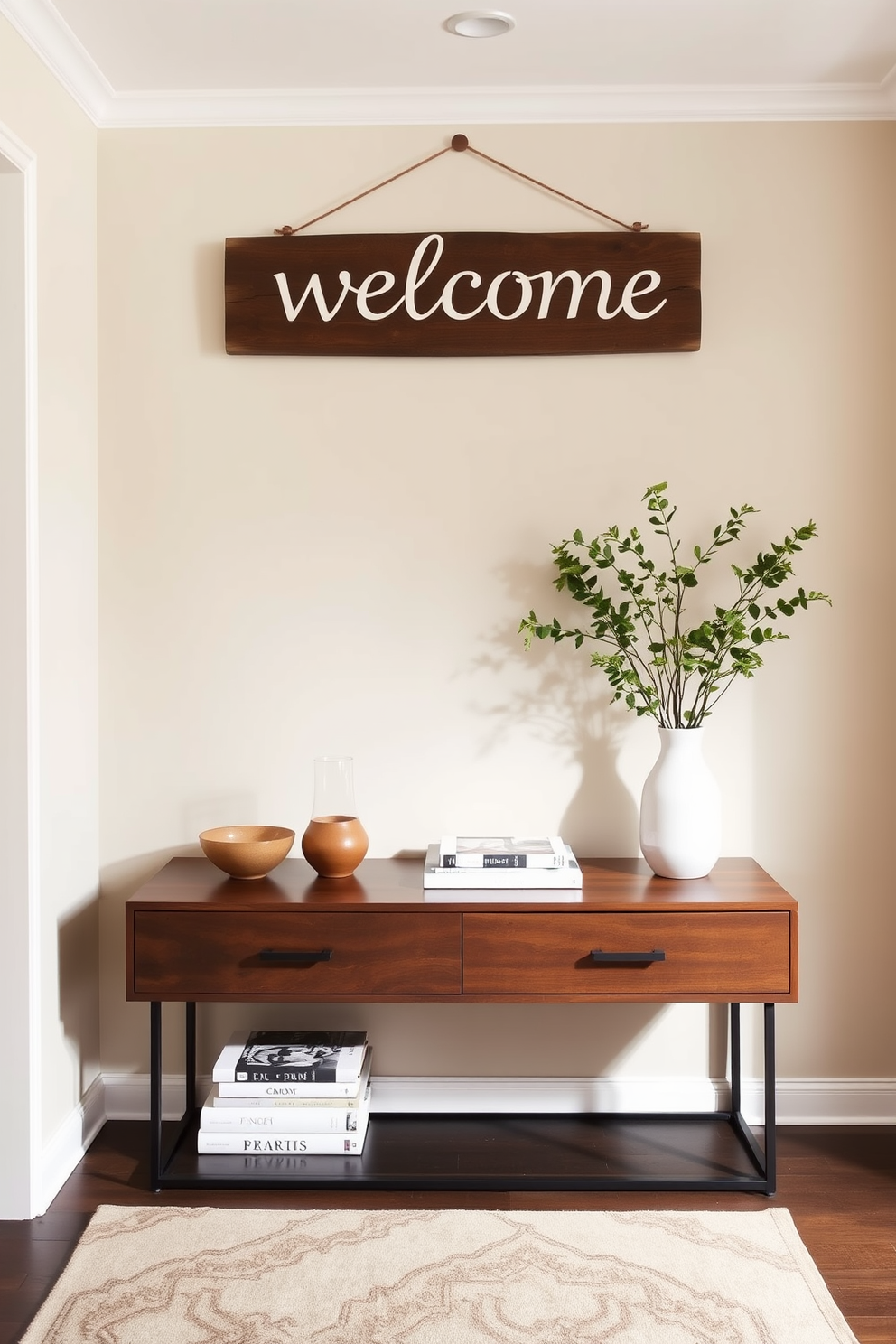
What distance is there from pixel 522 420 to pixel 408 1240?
1.88 m

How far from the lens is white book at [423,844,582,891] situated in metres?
2.47

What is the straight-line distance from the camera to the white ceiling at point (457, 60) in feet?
7.68

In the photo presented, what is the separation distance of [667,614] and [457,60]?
1.40 metres

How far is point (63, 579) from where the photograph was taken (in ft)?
8.37

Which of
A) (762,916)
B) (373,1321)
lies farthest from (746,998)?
(373,1321)

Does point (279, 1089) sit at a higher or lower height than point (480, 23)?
lower

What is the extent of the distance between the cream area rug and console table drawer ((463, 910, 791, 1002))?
470mm

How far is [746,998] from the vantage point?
2.38m

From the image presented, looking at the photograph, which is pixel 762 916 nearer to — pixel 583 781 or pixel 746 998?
pixel 746 998

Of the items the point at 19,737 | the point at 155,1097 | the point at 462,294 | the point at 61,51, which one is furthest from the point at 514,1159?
the point at 61,51

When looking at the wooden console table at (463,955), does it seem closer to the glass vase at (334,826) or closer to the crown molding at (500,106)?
the glass vase at (334,826)

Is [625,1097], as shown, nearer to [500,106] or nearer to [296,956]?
[296,956]

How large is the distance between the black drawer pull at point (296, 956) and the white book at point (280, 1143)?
0.47m

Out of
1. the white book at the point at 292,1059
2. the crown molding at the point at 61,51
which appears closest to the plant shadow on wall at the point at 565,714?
the white book at the point at 292,1059
